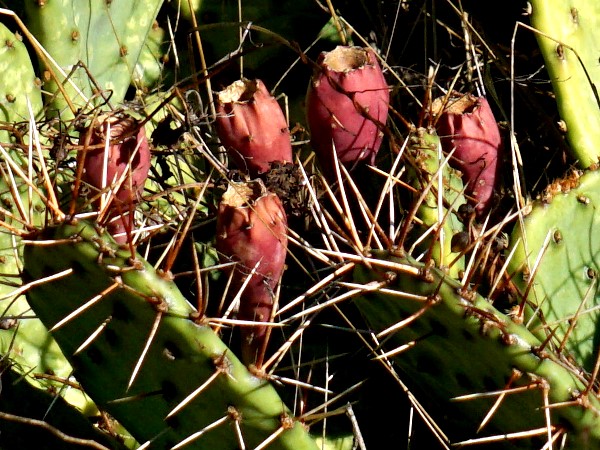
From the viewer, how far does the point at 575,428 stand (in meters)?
1.27

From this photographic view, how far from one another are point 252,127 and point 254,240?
247 mm

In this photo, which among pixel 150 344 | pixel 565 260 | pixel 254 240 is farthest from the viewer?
pixel 565 260

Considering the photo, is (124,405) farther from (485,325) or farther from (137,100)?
(137,100)

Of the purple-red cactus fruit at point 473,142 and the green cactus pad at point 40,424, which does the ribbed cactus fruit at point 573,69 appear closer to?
the purple-red cactus fruit at point 473,142

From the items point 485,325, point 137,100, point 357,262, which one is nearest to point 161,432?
point 357,262

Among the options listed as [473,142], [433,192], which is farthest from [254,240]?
[473,142]

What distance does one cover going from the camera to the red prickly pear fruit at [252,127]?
155 centimetres

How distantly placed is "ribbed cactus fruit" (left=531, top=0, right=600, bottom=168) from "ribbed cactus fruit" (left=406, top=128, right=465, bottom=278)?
402mm

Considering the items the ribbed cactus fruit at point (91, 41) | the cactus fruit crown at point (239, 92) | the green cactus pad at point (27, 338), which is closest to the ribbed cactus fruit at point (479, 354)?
the cactus fruit crown at point (239, 92)

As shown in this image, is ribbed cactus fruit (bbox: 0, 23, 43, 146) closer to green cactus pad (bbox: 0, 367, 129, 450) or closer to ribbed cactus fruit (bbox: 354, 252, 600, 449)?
green cactus pad (bbox: 0, 367, 129, 450)

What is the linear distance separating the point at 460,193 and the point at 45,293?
697mm

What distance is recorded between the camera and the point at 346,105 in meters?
1.57

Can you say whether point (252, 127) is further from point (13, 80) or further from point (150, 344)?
point (13, 80)

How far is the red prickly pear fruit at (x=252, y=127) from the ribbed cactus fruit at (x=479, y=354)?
0.35m
